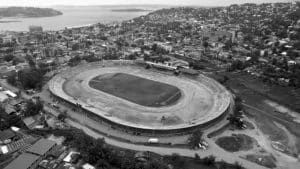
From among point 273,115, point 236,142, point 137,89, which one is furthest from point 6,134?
point 273,115

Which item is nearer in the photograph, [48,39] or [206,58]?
[206,58]

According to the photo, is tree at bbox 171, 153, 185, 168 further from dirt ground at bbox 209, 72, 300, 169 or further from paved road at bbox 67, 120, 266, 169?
dirt ground at bbox 209, 72, 300, 169

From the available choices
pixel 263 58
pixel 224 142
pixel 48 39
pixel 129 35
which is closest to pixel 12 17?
pixel 48 39

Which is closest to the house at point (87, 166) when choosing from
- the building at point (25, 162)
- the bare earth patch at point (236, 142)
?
the building at point (25, 162)

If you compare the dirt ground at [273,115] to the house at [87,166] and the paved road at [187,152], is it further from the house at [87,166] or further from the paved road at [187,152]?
the house at [87,166]

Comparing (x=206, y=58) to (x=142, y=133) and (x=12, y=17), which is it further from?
(x=12, y=17)

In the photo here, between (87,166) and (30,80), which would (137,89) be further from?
(87,166)

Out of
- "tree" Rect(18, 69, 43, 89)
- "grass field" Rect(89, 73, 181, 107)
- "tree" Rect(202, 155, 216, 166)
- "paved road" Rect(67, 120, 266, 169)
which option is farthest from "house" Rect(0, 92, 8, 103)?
"tree" Rect(202, 155, 216, 166)
